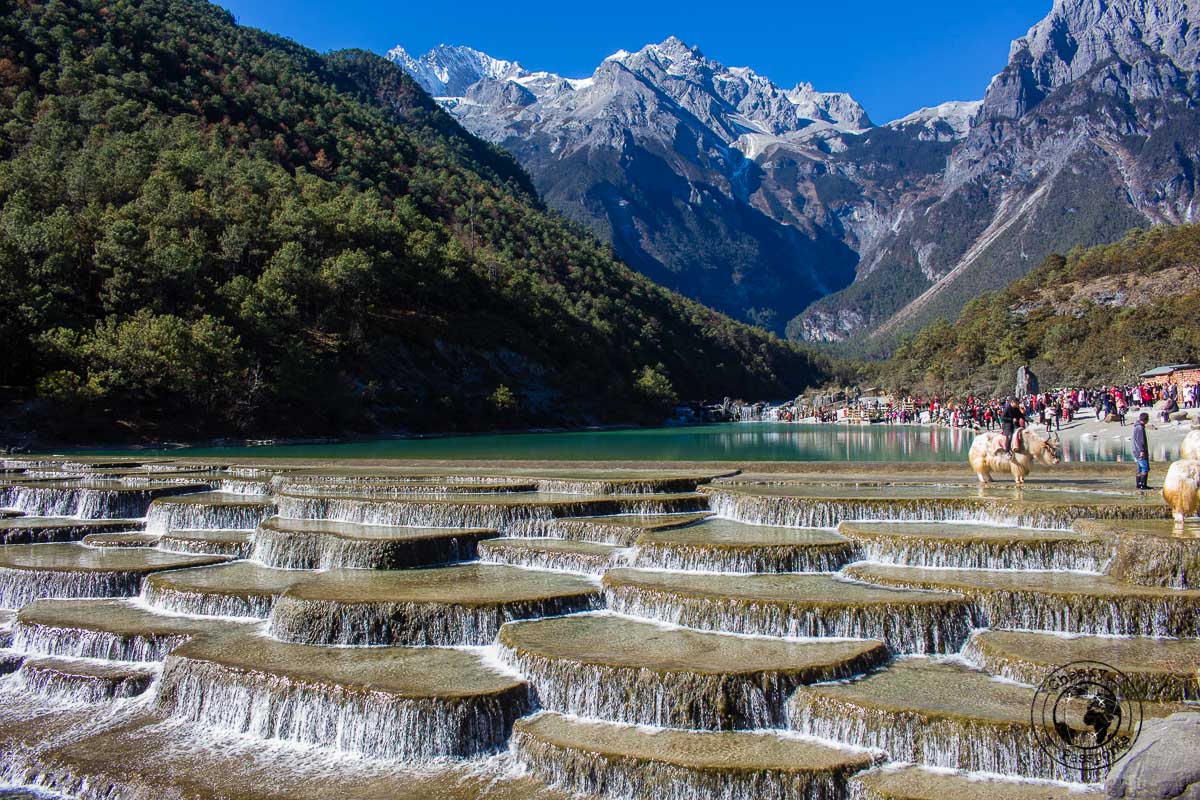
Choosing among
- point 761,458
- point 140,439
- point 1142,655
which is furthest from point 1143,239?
point 1142,655

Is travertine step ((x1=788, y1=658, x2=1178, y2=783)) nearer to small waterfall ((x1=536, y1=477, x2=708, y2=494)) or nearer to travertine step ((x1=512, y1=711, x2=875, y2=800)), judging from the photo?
travertine step ((x1=512, y1=711, x2=875, y2=800))

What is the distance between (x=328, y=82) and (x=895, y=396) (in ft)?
441

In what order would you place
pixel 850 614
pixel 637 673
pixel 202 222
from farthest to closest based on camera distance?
1. pixel 202 222
2. pixel 850 614
3. pixel 637 673

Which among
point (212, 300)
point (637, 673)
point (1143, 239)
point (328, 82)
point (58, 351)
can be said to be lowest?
point (637, 673)

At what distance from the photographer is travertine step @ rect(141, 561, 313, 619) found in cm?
1816

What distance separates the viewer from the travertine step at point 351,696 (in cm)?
1293

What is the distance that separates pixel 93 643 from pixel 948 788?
14.8 m

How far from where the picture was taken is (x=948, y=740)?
438 inches

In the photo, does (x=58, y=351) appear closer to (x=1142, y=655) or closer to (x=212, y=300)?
(x=212, y=300)

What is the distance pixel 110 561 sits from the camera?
73.0ft

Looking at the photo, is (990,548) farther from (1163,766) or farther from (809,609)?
(1163,766)

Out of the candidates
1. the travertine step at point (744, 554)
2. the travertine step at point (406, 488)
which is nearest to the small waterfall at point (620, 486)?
the travertine step at point (406, 488)

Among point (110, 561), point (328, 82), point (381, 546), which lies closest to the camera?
point (381, 546)

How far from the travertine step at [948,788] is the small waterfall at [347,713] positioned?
513cm
